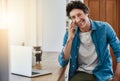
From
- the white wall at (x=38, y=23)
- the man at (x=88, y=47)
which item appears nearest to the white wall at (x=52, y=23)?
the white wall at (x=38, y=23)

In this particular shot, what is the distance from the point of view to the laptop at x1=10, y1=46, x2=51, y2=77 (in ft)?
6.28

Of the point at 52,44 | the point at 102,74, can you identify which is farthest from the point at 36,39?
the point at 102,74

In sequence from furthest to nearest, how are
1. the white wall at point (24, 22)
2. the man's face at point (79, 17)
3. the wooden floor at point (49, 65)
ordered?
the white wall at point (24, 22) < the wooden floor at point (49, 65) < the man's face at point (79, 17)

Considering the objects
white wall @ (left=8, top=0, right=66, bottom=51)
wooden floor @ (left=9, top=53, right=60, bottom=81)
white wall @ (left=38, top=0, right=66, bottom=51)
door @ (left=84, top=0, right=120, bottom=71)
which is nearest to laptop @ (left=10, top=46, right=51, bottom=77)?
wooden floor @ (left=9, top=53, right=60, bottom=81)

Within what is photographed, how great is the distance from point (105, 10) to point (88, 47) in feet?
7.70

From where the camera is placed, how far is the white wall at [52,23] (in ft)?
7.46

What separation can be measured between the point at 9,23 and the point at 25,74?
1.72 ft

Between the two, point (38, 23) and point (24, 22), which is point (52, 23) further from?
point (24, 22)

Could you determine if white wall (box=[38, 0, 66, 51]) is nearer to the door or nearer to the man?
the man

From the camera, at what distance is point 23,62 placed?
6.40ft

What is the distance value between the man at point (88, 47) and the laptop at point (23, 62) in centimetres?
39

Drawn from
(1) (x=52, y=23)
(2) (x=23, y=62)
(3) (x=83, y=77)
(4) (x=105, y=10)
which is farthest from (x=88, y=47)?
(4) (x=105, y=10)

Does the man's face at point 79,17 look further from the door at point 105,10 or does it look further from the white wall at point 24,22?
the door at point 105,10

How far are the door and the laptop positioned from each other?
2.06m
